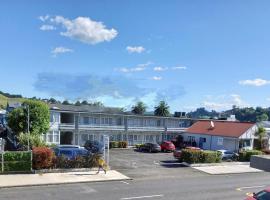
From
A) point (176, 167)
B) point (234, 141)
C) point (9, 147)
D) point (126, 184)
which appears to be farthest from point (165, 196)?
point (234, 141)

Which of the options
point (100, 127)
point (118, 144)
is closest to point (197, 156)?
point (118, 144)

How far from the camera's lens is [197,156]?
38000mm

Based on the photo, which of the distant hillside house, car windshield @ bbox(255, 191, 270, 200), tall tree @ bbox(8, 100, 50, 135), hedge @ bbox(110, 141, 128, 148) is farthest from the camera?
hedge @ bbox(110, 141, 128, 148)

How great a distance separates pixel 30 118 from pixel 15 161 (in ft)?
57.0

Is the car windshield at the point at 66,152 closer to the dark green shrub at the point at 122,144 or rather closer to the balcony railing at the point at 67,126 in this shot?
the balcony railing at the point at 67,126

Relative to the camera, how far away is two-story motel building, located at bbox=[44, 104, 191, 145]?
53516mm

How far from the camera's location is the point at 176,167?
36094 mm

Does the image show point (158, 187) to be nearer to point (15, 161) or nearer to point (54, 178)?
point (54, 178)

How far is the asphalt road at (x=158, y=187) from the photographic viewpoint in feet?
70.6

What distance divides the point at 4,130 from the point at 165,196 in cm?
2623

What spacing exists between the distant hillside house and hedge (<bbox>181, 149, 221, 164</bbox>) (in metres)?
14.4

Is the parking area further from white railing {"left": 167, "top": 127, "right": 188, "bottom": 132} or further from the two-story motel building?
white railing {"left": 167, "top": 127, "right": 188, "bottom": 132}

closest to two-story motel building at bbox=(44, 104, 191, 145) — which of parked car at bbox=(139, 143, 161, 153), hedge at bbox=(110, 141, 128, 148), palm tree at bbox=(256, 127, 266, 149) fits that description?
hedge at bbox=(110, 141, 128, 148)

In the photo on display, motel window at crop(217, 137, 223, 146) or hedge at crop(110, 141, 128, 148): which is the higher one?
motel window at crop(217, 137, 223, 146)
